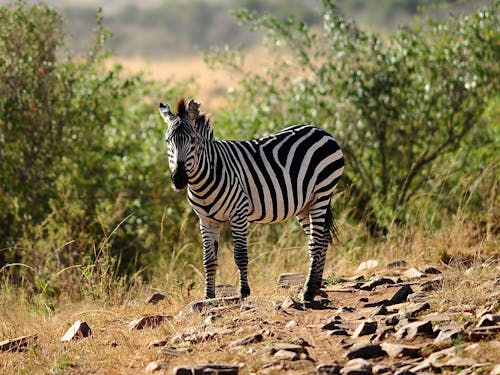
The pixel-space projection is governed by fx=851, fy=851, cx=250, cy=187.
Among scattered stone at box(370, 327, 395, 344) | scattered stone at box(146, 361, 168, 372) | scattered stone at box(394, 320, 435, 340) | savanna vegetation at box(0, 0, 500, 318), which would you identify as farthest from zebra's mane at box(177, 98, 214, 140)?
savanna vegetation at box(0, 0, 500, 318)

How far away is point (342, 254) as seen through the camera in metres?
10.7

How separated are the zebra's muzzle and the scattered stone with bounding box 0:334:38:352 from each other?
1821 mm

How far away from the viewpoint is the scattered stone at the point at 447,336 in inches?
232

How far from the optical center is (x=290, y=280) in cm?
899

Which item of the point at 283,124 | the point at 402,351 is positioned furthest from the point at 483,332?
the point at 283,124

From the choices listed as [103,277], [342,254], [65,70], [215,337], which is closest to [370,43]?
[342,254]

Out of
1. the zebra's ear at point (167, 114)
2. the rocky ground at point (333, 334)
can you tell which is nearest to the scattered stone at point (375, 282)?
the rocky ground at point (333, 334)

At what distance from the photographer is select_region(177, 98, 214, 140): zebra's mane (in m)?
7.97

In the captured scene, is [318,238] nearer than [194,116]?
No

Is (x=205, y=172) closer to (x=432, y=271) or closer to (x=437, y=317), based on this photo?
(x=432, y=271)

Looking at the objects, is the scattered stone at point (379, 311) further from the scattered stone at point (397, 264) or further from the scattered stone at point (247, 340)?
the scattered stone at point (397, 264)

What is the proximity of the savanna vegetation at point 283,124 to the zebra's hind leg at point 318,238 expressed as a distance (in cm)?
270

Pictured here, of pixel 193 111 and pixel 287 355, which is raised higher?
pixel 193 111

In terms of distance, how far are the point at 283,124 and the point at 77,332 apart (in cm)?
635
